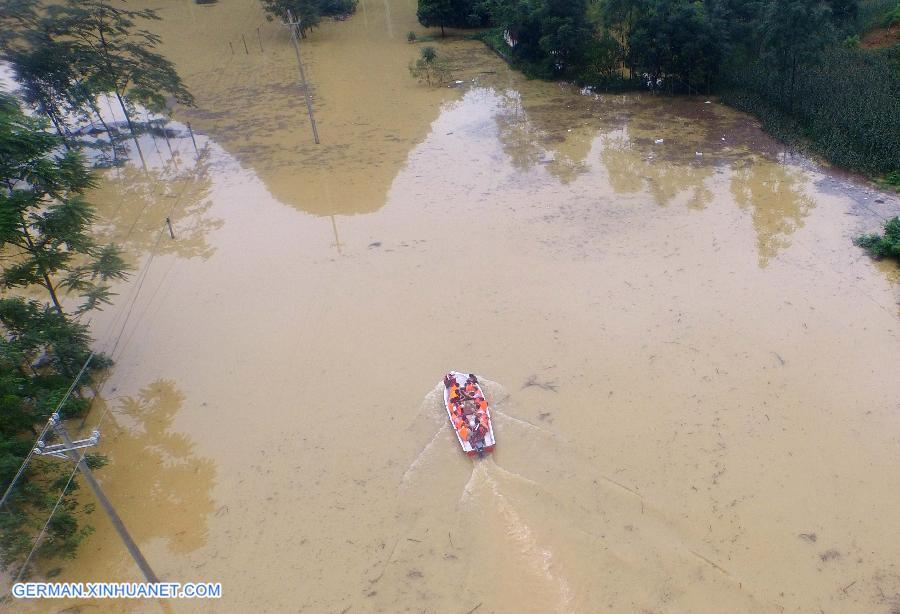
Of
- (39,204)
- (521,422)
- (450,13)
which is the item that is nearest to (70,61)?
(39,204)

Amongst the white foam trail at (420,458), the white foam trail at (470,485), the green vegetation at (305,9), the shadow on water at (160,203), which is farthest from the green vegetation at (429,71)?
the white foam trail at (470,485)

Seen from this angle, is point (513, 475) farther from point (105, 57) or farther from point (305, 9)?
point (305, 9)

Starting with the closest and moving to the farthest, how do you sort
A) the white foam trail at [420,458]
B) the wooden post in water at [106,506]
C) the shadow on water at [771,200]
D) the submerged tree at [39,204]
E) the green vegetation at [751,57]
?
the wooden post in water at [106,506], the submerged tree at [39,204], the white foam trail at [420,458], the shadow on water at [771,200], the green vegetation at [751,57]

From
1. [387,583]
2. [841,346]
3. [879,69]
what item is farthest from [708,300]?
[879,69]

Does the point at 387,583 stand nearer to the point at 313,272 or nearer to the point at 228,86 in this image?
the point at 313,272

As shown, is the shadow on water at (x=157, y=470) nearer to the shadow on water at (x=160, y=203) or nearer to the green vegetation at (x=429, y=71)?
the shadow on water at (x=160, y=203)
